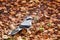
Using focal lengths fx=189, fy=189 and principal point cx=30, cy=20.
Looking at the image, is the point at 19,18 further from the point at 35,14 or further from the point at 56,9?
the point at 56,9

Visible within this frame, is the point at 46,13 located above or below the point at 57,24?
above

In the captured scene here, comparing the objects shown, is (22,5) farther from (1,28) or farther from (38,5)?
(1,28)

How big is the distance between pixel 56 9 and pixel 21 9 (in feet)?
2.13

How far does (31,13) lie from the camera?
343cm

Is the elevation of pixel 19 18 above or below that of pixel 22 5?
below

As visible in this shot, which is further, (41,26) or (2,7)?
(2,7)

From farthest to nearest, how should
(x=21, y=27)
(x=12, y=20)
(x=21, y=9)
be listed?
(x=21, y=9) < (x=12, y=20) < (x=21, y=27)

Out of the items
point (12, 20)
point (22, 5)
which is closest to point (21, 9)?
point (22, 5)

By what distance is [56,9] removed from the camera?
11.3ft

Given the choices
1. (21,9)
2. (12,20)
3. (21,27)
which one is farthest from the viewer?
(21,9)

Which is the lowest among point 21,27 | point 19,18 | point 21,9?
point 21,27

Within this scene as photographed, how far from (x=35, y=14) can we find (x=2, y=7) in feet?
2.18

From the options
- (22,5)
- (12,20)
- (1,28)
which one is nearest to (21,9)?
(22,5)

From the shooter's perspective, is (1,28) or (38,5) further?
(38,5)
